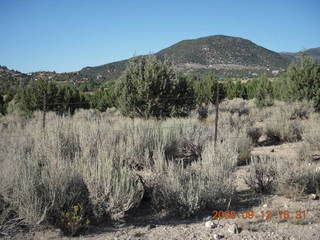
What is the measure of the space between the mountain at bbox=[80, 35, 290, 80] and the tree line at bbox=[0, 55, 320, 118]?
48.3 meters

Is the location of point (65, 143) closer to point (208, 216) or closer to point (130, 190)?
point (130, 190)

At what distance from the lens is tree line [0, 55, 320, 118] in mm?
11594

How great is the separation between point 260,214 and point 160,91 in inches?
314

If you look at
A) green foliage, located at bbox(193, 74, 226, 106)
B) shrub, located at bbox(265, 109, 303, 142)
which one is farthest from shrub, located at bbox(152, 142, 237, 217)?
green foliage, located at bbox(193, 74, 226, 106)

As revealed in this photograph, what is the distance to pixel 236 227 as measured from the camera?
151 inches

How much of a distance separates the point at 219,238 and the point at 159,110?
8.17m

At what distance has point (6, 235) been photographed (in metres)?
3.48

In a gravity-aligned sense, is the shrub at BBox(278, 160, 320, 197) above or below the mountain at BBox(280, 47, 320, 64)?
below

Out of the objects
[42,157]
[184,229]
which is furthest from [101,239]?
[42,157]

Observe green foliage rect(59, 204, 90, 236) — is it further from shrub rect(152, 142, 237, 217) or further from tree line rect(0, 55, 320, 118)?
tree line rect(0, 55, 320, 118)

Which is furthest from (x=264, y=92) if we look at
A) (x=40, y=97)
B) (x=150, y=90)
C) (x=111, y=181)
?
(x=111, y=181)

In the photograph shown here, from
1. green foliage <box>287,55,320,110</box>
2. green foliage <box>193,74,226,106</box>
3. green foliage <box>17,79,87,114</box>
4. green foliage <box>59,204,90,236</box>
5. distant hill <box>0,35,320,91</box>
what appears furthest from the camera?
distant hill <box>0,35,320,91</box>

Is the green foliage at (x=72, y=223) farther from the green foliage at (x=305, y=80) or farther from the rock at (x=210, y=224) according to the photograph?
the green foliage at (x=305, y=80)
